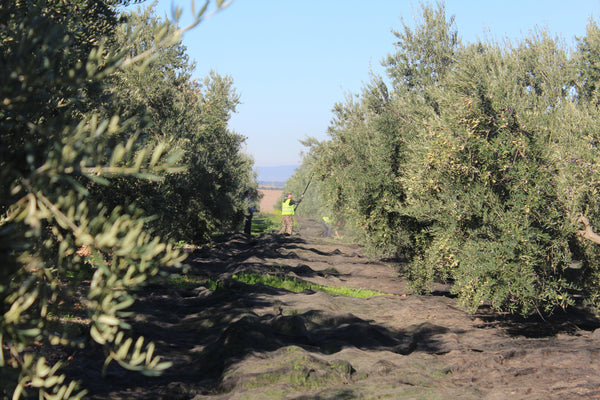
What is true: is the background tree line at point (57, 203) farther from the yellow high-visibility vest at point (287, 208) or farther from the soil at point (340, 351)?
the yellow high-visibility vest at point (287, 208)

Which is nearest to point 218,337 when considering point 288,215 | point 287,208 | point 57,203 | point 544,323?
point 544,323

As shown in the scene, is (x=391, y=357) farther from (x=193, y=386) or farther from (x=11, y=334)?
(x=11, y=334)

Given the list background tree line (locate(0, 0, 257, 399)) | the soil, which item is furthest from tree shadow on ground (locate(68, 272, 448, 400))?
background tree line (locate(0, 0, 257, 399))

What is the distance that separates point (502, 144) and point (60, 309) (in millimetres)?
12772

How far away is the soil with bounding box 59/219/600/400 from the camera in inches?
424

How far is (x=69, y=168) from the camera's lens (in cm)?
424

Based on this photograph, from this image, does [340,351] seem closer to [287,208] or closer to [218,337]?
[218,337]

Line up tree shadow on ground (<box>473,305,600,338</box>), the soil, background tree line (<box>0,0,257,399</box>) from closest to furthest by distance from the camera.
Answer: background tree line (<box>0,0,257,399</box>) → the soil → tree shadow on ground (<box>473,305,600,338</box>)

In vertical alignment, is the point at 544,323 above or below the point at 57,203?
below

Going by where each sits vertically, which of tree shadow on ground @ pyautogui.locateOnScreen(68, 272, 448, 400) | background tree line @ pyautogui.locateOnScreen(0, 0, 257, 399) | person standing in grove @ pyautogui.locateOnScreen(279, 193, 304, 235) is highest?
A: background tree line @ pyautogui.locateOnScreen(0, 0, 257, 399)

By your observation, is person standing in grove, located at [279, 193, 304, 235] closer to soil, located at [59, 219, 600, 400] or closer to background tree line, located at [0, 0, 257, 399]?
soil, located at [59, 219, 600, 400]

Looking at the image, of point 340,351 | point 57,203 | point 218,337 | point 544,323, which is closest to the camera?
point 57,203

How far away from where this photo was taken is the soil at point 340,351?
10.8 metres

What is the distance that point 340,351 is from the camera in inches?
549
